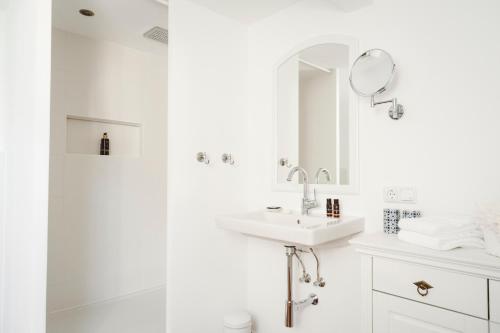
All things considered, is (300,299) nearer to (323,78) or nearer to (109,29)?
(323,78)

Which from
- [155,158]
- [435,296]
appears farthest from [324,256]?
[155,158]

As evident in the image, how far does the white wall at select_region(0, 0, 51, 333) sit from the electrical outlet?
1.68 metres

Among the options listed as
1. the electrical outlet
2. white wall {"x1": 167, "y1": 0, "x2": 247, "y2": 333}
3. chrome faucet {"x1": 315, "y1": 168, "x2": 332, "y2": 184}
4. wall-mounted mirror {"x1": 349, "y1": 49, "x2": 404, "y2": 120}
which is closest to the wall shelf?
white wall {"x1": 167, "y1": 0, "x2": 247, "y2": 333}

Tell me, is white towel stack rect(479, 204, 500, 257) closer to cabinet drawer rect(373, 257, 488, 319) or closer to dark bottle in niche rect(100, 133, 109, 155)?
cabinet drawer rect(373, 257, 488, 319)

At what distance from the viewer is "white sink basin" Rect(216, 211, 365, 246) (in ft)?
4.73

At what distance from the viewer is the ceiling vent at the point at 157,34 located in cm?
257

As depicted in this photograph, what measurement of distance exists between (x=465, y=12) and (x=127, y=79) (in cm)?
273

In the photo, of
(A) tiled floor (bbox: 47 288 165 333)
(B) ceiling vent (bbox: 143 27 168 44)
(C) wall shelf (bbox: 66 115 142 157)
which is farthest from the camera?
(C) wall shelf (bbox: 66 115 142 157)

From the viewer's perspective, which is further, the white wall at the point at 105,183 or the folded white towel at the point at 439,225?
the white wall at the point at 105,183

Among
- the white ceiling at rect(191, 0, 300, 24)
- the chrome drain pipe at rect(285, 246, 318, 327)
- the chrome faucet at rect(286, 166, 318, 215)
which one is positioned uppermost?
the white ceiling at rect(191, 0, 300, 24)

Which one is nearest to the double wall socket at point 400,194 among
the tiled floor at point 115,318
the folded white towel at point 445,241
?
the folded white towel at point 445,241

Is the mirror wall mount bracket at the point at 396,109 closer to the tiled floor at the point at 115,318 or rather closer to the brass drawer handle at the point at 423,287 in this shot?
the brass drawer handle at the point at 423,287

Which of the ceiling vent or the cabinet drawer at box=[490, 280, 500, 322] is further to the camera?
the ceiling vent

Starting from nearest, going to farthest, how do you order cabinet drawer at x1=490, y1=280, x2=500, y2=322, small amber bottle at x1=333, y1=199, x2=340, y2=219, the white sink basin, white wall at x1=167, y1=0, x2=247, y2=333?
cabinet drawer at x1=490, y1=280, x2=500, y2=322 → the white sink basin → small amber bottle at x1=333, y1=199, x2=340, y2=219 → white wall at x1=167, y1=0, x2=247, y2=333
